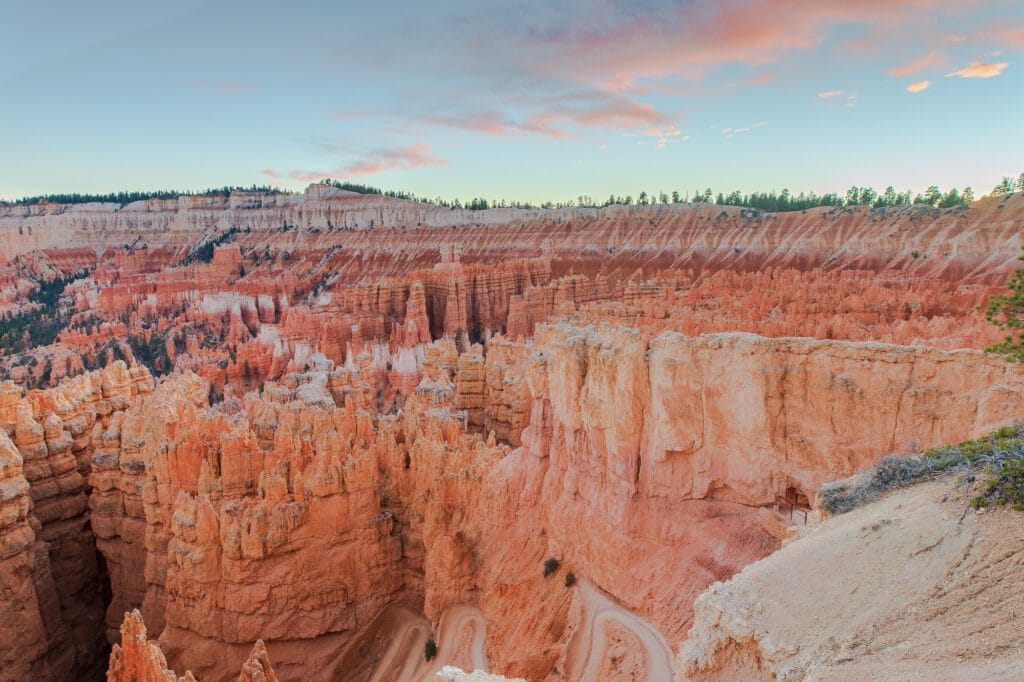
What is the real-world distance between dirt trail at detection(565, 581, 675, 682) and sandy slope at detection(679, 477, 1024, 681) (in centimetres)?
477

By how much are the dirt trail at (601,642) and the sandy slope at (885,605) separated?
477 centimetres

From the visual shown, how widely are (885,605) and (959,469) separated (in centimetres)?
233

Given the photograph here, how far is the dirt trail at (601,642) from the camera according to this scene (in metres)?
10.5

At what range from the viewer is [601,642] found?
11.5 metres

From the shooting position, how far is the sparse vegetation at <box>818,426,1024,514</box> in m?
5.69

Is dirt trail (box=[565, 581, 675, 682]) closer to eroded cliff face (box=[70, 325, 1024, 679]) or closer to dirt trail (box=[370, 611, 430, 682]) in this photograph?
eroded cliff face (box=[70, 325, 1024, 679])

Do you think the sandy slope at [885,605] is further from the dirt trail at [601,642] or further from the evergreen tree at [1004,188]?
the evergreen tree at [1004,188]

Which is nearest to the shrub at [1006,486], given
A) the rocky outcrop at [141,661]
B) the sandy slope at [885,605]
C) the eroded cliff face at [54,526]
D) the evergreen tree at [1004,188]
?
the sandy slope at [885,605]

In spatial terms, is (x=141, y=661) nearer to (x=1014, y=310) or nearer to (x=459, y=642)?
(x=459, y=642)

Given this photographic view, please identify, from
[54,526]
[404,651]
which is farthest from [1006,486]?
[54,526]

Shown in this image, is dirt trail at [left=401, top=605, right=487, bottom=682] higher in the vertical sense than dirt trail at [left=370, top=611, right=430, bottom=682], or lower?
higher

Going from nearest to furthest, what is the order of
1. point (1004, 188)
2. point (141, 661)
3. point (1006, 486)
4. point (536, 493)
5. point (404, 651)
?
point (1006, 486) < point (141, 661) < point (536, 493) < point (404, 651) < point (1004, 188)

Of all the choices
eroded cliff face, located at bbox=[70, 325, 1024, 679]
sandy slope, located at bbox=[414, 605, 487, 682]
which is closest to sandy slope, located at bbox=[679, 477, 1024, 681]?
eroded cliff face, located at bbox=[70, 325, 1024, 679]

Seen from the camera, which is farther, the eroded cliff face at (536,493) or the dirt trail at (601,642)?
the eroded cliff face at (536,493)
